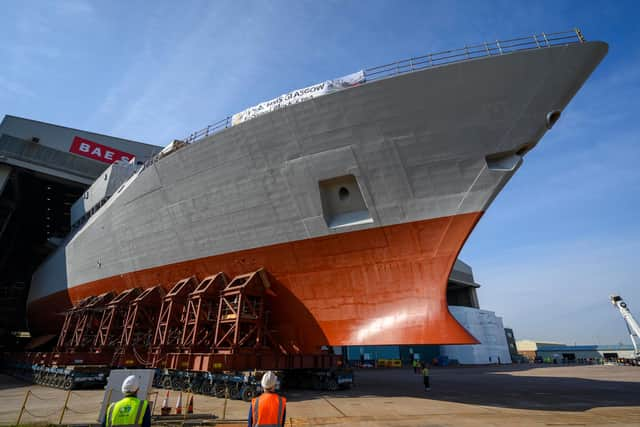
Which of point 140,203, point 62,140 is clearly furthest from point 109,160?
point 140,203

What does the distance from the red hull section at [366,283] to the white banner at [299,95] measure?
422 cm

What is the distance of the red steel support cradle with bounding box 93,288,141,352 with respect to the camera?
A: 1673 cm

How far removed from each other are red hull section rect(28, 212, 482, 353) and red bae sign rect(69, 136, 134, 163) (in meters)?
21.6

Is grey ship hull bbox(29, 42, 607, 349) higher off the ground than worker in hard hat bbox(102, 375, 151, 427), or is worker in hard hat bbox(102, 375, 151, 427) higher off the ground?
grey ship hull bbox(29, 42, 607, 349)

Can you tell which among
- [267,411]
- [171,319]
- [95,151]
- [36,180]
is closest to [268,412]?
[267,411]

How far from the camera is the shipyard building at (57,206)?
2694 centimetres

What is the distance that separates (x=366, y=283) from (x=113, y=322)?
496 inches

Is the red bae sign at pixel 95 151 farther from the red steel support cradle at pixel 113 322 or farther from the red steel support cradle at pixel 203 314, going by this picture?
the red steel support cradle at pixel 203 314

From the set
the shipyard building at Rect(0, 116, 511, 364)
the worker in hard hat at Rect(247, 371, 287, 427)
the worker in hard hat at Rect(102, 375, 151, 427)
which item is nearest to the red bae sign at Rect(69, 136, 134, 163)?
the shipyard building at Rect(0, 116, 511, 364)

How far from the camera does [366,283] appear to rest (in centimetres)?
1077

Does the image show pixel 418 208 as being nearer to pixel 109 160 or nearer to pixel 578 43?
pixel 578 43

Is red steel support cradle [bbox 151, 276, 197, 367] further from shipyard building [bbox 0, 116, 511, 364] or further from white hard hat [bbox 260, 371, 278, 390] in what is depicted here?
shipyard building [bbox 0, 116, 511, 364]

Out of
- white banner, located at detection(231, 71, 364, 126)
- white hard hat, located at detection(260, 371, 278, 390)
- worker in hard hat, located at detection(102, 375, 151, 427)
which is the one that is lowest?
worker in hard hat, located at detection(102, 375, 151, 427)

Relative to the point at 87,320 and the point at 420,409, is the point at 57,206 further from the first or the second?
the point at 420,409
